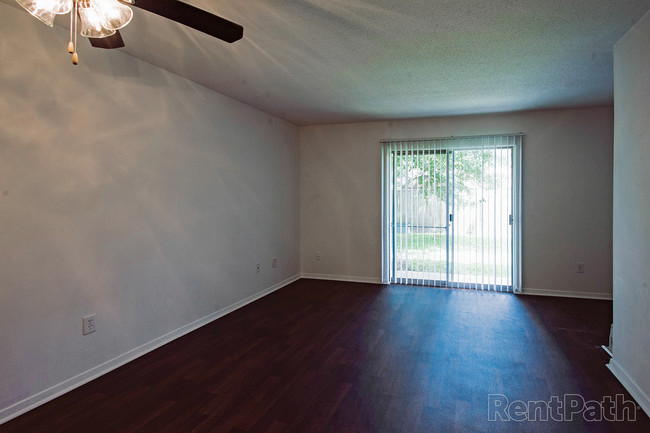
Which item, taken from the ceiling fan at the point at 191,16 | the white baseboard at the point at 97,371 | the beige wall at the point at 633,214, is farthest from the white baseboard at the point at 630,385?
the white baseboard at the point at 97,371

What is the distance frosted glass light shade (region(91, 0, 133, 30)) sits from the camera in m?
1.48

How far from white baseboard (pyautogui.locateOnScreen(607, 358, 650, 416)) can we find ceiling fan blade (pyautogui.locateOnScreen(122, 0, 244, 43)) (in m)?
3.09

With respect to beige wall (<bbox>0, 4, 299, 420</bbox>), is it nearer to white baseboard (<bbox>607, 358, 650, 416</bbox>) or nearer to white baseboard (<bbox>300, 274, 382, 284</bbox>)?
white baseboard (<bbox>300, 274, 382, 284</bbox>)

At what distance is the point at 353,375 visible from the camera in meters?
2.80

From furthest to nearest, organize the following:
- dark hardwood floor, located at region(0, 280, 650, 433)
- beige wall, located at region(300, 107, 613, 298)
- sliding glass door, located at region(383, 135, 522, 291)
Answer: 1. sliding glass door, located at region(383, 135, 522, 291)
2. beige wall, located at region(300, 107, 613, 298)
3. dark hardwood floor, located at region(0, 280, 650, 433)

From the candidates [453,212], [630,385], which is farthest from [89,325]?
[453,212]

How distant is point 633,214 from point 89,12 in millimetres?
3264

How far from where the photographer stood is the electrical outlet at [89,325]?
2.71 m

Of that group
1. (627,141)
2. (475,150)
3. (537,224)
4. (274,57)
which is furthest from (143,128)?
(537,224)

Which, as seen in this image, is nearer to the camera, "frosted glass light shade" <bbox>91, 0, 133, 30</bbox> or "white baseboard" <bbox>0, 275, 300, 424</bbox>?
"frosted glass light shade" <bbox>91, 0, 133, 30</bbox>

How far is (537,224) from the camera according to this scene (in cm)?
507

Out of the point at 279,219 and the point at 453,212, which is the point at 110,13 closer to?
the point at 279,219

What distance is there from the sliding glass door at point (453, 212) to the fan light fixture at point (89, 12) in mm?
4488

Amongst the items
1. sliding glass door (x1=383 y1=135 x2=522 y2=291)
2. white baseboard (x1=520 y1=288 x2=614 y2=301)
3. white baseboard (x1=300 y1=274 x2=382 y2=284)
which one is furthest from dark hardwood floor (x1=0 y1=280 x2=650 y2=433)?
white baseboard (x1=300 y1=274 x2=382 y2=284)
